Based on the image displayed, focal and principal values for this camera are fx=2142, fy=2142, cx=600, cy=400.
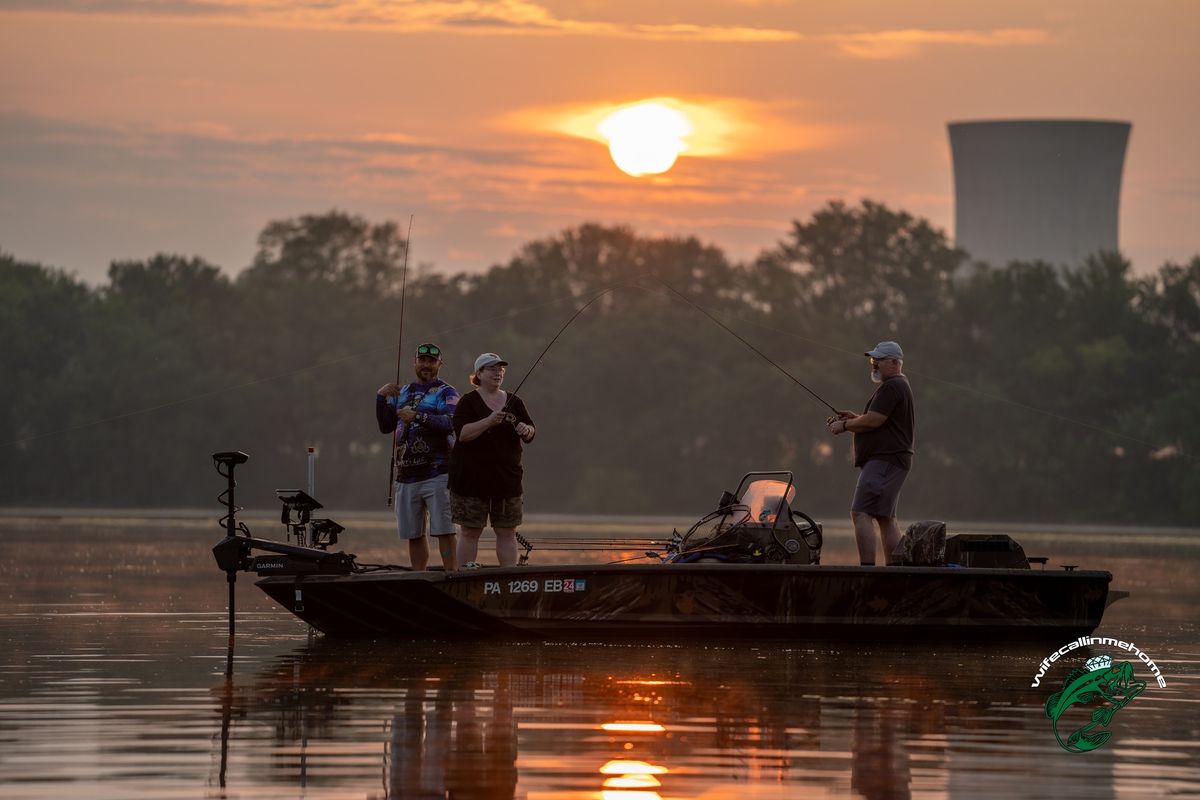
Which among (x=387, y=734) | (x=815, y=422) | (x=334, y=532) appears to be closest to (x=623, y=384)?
(x=815, y=422)

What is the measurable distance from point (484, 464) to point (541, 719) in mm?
4117

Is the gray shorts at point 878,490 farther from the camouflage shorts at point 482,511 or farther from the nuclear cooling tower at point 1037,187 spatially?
the nuclear cooling tower at point 1037,187

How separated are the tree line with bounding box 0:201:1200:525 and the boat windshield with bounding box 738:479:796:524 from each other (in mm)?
53603

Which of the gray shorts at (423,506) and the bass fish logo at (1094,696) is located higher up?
the gray shorts at (423,506)

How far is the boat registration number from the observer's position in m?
13.4

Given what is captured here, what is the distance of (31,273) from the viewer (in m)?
79.4

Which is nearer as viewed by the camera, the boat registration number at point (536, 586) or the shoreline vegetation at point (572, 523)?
the boat registration number at point (536, 586)

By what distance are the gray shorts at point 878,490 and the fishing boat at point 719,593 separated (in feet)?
0.91

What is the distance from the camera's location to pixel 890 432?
46.6 feet

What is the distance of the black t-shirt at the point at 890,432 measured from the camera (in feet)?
46.4

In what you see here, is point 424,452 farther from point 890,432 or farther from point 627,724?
point 627,724

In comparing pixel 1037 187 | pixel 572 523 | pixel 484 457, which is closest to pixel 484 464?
pixel 484 457

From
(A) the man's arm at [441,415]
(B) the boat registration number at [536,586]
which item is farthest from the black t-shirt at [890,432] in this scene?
(A) the man's arm at [441,415]

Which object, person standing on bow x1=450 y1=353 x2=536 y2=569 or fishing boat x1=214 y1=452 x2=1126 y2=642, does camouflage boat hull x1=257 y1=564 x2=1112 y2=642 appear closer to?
fishing boat x1=214 y1=452 x2=1126 y2=642
